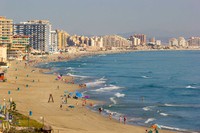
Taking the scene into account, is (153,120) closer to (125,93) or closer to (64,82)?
(125,93)

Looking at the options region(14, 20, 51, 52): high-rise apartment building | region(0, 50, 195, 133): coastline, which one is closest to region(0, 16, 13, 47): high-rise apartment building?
region(14, 20, 51, 52): high-rise apartment building

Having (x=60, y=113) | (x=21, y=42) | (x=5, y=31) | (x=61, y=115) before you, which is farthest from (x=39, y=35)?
(x=61, y=115)

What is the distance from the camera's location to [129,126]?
34.1m

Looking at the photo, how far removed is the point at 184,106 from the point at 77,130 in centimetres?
1854

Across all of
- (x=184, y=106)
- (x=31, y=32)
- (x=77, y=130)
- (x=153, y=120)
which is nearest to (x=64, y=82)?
(x=184, y=106)

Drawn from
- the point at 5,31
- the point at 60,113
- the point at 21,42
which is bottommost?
the point at 60,113

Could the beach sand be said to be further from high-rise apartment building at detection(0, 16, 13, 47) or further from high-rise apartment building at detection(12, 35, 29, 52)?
high-rise apartment building at detection(12, 35, 29, 52)

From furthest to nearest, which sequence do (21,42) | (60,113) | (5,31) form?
1. (21,42)
2. (5,31)
3. (60,113)

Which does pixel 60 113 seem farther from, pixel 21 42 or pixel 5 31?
pixel 21 42

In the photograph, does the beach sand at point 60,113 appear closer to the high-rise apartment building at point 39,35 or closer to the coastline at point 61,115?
the coastline at point 61,115

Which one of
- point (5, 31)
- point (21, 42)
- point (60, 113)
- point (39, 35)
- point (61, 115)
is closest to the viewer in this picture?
point (61, 115)

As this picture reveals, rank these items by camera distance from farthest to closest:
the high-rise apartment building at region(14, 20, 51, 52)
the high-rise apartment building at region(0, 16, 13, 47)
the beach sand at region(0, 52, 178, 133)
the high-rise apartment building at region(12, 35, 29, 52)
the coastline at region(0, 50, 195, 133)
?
1. the high-rise apartment building at region(14, 20, 51, 52)
2. the high-rise apartment building at region(12, 35, 29, 52)
3. the high-rise apartment building at region(0, 16, 13, 47)
4. the coastline at region(0, 50, 195, 133)
5. the beach sand at region(0, 52, 178, 133)

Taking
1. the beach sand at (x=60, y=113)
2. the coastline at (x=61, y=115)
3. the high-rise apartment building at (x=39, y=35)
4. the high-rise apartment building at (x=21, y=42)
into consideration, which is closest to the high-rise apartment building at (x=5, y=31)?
the high-rise apartment building at (x=21, y=42)

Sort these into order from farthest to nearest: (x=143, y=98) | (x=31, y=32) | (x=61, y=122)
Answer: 1. (x=31, y=32)
2. (x=143, y=98)
3. (x=61, y=122)
